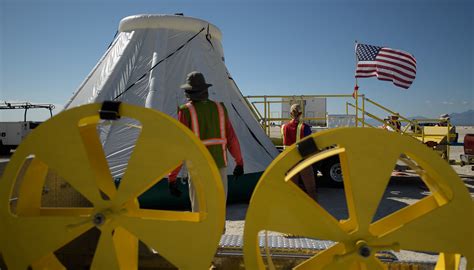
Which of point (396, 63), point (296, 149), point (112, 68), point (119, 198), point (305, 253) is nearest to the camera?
point (296, 149)

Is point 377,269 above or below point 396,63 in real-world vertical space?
below

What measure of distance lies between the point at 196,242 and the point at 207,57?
5172 millimetres

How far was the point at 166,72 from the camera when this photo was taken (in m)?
6.27

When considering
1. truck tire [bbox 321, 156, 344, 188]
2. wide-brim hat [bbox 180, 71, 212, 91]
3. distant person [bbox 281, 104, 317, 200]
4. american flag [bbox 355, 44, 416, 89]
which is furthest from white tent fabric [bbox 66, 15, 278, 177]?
american flag [bbox 355, 44, 416, 89]

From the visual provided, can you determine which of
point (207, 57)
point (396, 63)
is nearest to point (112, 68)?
point (207, 57)

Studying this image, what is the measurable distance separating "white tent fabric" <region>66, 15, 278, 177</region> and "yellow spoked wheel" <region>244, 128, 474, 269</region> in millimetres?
4038

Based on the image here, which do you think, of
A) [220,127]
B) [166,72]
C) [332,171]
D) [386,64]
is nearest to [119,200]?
[220,127]

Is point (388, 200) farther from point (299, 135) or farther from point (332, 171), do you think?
point (299, 135)

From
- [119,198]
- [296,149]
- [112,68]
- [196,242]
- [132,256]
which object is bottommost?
[132,256]

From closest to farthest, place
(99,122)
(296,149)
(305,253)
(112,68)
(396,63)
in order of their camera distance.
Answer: (296,149), (99,122), (305,253), (112,68), (396,63)

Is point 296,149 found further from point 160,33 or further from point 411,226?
point 160,33

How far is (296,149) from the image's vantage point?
1.84m

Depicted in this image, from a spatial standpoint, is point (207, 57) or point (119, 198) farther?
point (207, 57)

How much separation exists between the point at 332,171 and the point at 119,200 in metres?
6.53
